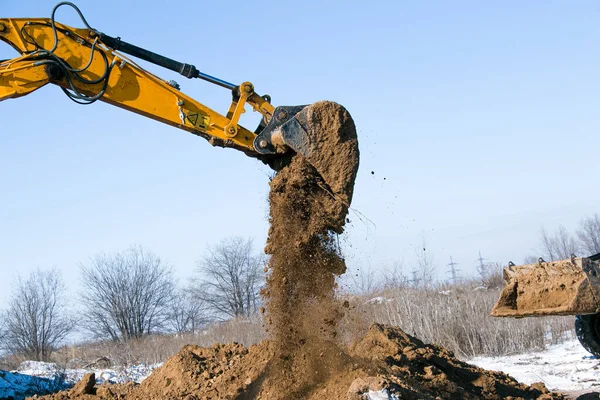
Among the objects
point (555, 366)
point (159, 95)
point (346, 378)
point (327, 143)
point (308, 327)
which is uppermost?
point (159, 95)

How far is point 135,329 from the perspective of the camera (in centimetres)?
3712

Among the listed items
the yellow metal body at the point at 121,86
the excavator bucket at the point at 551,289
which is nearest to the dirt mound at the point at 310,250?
the yellow metal body at the point at 121,86

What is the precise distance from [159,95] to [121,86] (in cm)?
40

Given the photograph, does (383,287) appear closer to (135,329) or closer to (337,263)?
(337,263)

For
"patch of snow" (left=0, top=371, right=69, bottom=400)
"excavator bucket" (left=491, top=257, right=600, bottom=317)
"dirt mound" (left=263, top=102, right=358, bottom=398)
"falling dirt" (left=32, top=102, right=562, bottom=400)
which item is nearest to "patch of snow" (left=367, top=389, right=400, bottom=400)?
"falling dirt" (left=32, top=102, right=562, bottom=400)

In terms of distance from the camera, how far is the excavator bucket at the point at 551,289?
8.00 metres

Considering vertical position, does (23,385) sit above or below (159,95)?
below

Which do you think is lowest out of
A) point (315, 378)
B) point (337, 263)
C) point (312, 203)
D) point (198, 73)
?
point (315, 378)

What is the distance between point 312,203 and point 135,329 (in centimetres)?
3310

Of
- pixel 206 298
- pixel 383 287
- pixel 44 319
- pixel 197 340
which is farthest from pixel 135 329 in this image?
pixel 383 287

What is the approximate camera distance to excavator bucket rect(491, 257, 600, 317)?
26.2 ft

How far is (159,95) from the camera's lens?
660 cm

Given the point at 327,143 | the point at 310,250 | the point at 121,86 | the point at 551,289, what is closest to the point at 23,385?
the point at 121,86

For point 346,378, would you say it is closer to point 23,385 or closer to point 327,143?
point 327,143
